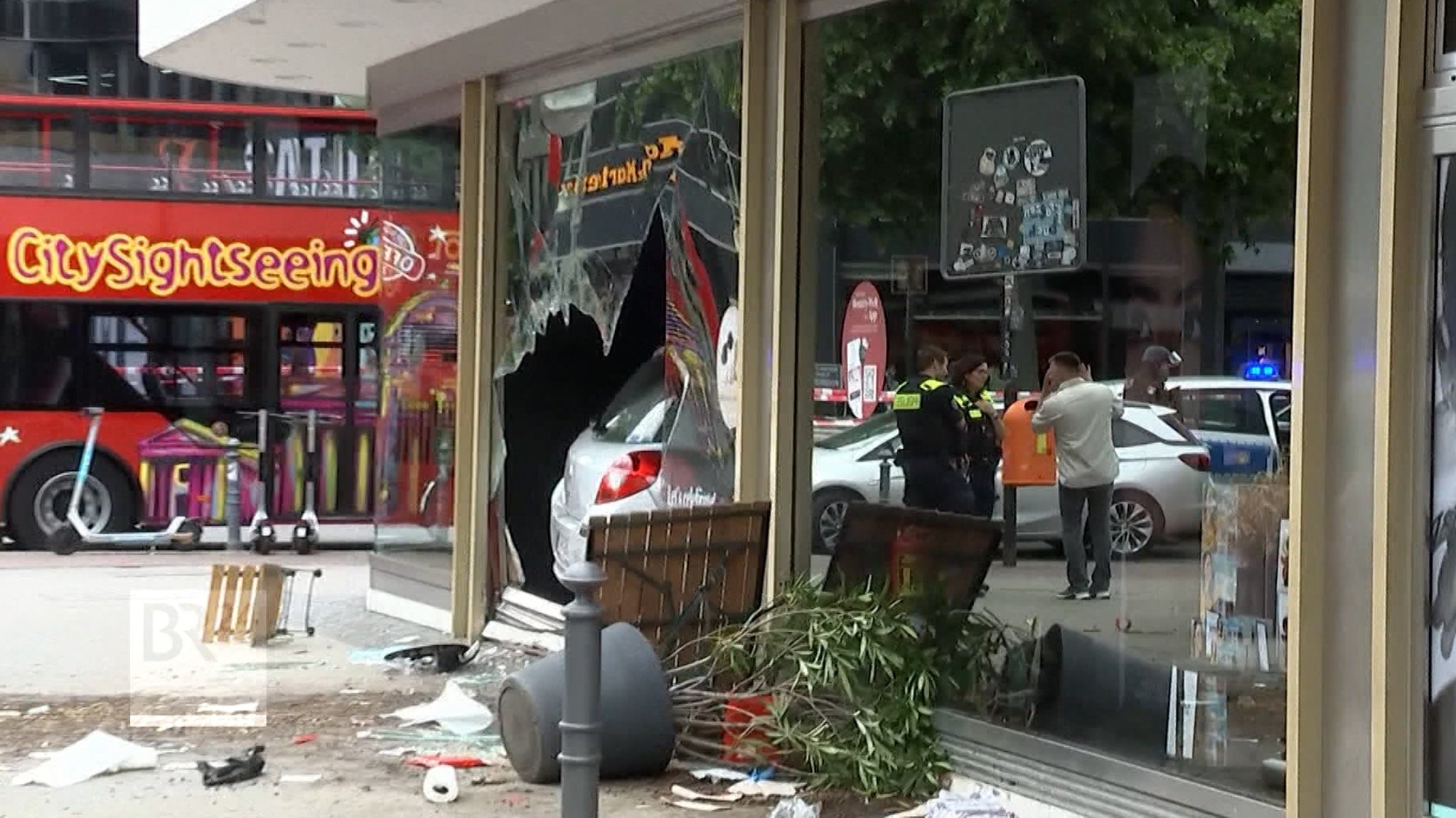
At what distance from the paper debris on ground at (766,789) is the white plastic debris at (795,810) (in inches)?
10.3

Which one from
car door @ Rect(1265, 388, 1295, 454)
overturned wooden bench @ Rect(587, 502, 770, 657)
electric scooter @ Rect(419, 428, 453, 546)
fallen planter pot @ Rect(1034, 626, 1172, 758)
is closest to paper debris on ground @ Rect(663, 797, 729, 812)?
overturned wooden bench @ Rect(587, 502, 770, 657)

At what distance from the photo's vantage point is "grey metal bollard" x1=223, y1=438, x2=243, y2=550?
59.2 ft

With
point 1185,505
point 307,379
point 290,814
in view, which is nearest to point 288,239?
point 307,379

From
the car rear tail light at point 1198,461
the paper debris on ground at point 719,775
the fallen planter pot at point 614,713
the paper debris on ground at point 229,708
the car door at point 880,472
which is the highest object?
the car rear tail light at point 1198,461

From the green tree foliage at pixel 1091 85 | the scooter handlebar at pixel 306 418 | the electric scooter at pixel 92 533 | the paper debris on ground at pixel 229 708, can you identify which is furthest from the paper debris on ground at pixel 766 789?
the scooter handlebar at pixel 306 418

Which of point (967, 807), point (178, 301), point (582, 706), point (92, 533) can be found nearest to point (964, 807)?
point (967, 807)

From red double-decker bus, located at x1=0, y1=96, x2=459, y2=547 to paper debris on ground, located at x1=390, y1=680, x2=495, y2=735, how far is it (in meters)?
9.29

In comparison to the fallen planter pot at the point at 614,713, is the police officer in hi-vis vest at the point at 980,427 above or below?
above

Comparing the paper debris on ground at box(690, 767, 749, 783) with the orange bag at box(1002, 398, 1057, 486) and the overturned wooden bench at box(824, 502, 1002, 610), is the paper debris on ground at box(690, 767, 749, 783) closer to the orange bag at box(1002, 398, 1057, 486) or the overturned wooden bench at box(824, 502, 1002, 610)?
the overturned wooden bench at box(824, 502, 1002, 610)

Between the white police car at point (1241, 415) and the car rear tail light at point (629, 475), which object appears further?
the car rear tail light at point (629, 475)

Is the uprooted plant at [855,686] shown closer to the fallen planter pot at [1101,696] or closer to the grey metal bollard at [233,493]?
the fallen planter pot at [1101,696]

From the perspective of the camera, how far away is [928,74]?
7871 mm

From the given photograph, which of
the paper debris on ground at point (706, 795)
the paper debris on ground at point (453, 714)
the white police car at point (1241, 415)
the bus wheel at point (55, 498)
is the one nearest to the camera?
the white police car at point (1241, 415)

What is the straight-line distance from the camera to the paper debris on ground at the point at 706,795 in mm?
7188
